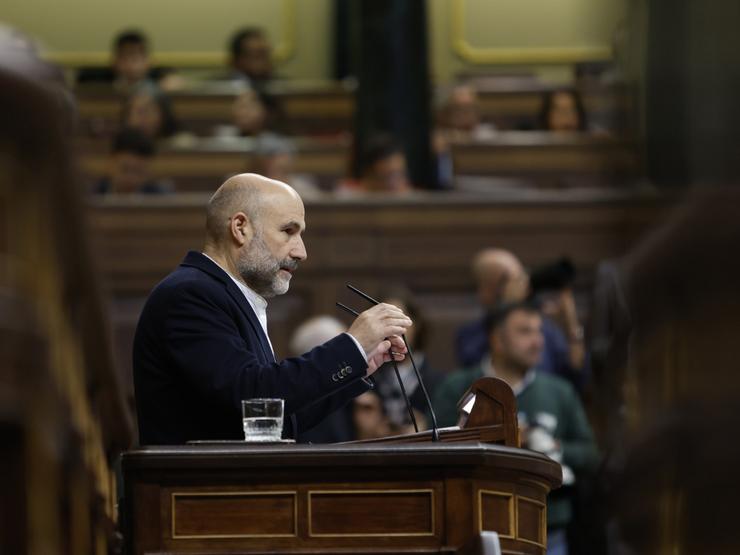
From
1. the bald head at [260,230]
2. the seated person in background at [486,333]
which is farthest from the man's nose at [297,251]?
the seated person in background at [486,333]

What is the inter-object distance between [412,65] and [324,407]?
5.76 m

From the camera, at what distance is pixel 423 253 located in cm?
842

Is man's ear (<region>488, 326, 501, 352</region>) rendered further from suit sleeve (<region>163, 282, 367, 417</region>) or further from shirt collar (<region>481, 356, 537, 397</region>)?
suit sleeve (<region>163, 282, 367, 417</region>)

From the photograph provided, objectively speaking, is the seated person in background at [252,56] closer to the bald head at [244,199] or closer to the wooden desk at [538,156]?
the wooden desk at [538,156]

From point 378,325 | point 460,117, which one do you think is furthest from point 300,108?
point 378,325

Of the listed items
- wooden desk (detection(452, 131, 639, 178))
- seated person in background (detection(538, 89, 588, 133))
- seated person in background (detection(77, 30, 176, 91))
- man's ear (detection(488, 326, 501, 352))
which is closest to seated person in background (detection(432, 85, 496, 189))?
wooden desk (detection(452, 131, 639, 178))

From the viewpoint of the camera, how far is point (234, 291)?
3.82 metres

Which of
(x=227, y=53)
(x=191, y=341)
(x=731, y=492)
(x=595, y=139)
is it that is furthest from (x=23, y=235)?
(x=227, y=53)

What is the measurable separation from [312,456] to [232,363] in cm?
30

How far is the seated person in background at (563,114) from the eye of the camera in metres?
10.6

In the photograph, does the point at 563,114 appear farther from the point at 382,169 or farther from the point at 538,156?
the point at 382,169

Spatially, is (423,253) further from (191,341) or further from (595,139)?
(191,341)

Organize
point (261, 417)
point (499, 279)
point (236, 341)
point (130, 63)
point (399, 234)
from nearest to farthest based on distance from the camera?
point (261, 417)
point (236, 341)
point (499, 279)
point (399, 234)
point (130, 63)

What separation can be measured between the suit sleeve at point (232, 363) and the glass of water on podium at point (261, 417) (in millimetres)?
52
